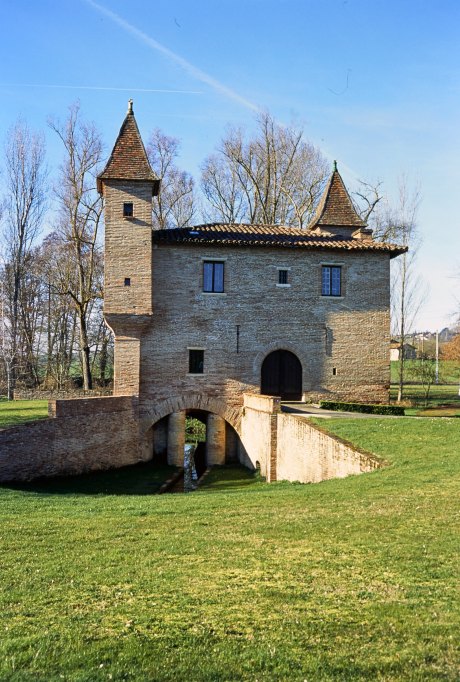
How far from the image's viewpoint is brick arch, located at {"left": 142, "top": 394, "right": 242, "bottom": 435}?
83.5 ft

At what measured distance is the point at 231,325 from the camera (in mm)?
26438

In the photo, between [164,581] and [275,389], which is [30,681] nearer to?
[164,581]

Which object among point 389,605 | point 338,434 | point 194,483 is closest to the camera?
point 389,605

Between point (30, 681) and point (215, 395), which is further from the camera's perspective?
point (215, 395)

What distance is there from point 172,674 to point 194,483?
61.5 ft

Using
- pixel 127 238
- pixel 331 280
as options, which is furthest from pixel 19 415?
pixel 331 280

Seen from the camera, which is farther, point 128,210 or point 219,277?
point 219,277

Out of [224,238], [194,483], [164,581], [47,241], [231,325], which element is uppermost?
[47,241]

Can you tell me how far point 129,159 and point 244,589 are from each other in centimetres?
2234

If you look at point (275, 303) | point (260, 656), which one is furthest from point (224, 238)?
point (260, 656)

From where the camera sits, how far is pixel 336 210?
98.0 feet

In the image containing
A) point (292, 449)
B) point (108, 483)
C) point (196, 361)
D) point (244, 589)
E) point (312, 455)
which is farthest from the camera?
point (196, 361)

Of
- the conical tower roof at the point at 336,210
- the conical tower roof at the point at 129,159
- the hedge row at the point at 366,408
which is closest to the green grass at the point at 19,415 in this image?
the conical tower roof at the point at 129,159

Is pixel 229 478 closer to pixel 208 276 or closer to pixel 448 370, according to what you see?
pixel 208 276
